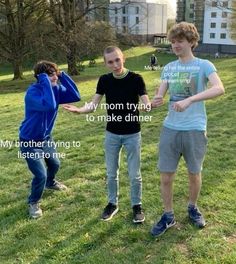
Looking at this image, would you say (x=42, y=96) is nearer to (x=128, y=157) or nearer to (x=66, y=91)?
(x=66, y=91)

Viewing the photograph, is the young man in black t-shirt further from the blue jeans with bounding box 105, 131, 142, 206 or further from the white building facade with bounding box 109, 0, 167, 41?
the white building facade with bounding box 109, 0, 167, 41

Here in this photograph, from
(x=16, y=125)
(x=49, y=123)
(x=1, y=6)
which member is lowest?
(x=16, y=125)

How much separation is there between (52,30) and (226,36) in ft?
162

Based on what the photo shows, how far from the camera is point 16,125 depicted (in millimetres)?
10234

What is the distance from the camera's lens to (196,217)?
4.14 meters

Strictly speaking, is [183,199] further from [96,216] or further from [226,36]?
[226,36]

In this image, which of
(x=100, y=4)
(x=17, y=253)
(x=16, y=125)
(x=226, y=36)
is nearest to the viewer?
(x=17, y=253)

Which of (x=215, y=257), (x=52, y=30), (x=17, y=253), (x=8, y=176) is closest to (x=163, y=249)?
(x=215, y=257)

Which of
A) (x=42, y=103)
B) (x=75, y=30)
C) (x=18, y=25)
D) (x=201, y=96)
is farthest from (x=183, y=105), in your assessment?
(x=18, y=25)

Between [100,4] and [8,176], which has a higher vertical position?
[100,4]

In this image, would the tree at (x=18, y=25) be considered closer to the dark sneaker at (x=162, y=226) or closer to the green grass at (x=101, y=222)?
the green grass at (x=101, y=222)

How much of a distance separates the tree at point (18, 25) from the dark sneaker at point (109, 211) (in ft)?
72.2

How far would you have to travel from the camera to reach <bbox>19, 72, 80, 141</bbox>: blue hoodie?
4.18 m

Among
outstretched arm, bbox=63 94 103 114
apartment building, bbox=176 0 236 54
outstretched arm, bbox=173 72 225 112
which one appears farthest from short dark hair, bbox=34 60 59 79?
apartment building, bbox=176 0 236 54
